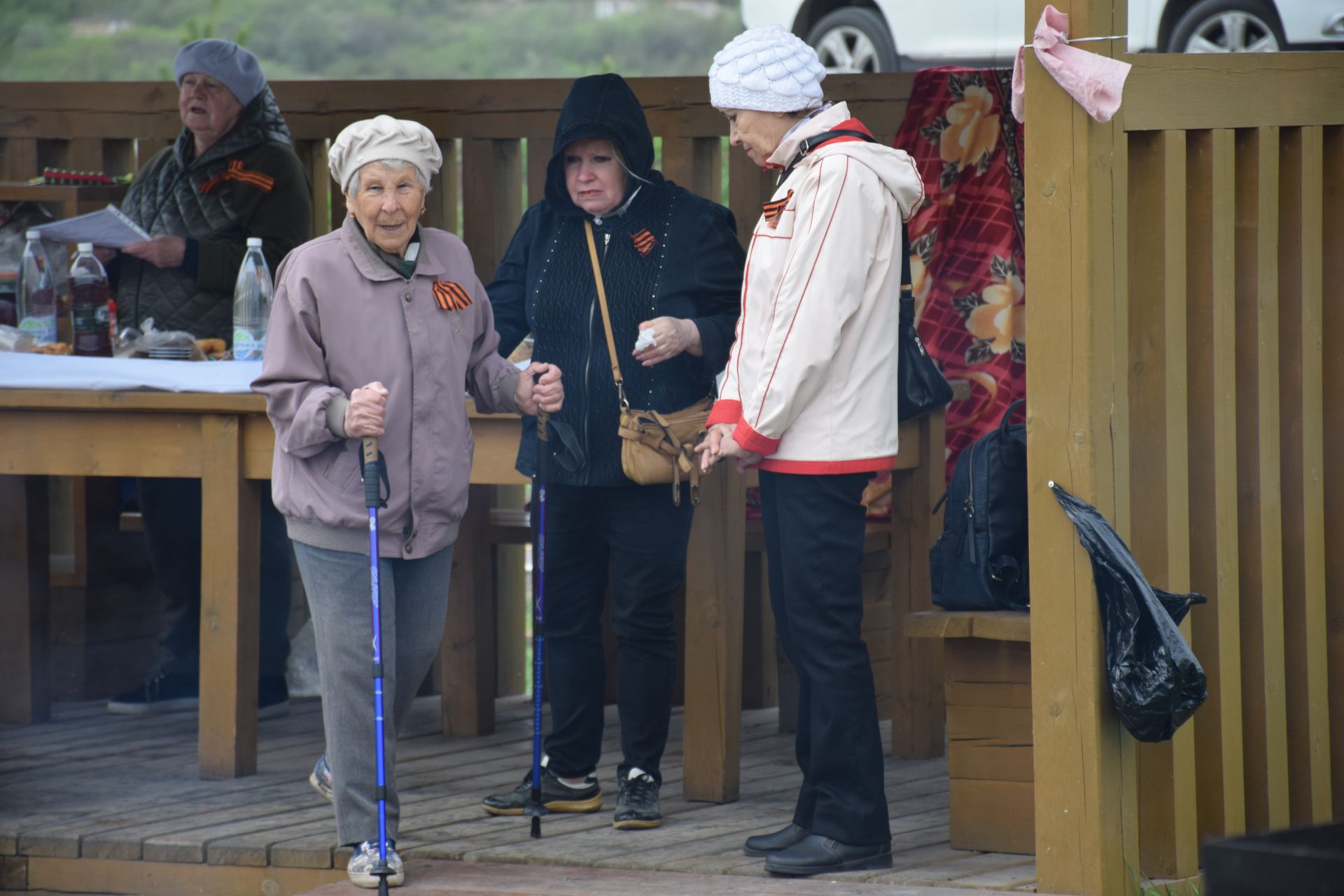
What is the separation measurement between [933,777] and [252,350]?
2.16 metres

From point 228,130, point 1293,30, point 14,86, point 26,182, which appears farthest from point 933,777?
point 1293,30

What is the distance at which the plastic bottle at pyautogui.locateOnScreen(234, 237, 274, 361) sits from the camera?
4.94m

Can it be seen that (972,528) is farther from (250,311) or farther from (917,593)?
(250,311)

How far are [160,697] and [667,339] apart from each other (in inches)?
99.1

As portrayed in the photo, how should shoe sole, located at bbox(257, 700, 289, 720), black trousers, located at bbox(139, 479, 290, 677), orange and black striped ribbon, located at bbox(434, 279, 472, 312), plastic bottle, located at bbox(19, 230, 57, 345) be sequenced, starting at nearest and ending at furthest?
1. orange and black striped ribbon, located at bbox(434, 279, 472, 312)
2. plastic bottle, located at bbox(19, 230, 57, 345)
3. black trousers, located at bbox(139, 479, 290, 677)
4. shoe sole, located at bbox(257, 700, 289, 720)

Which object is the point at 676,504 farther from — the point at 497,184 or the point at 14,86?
the point at 14,86

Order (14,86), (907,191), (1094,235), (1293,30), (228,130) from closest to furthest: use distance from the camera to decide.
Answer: (1094,235), (907,191), (228,130), (14,86), (1293,30)

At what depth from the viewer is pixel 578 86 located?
4.25m

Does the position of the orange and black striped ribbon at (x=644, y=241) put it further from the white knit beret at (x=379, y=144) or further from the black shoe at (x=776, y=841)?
the black shoe at (x=776, y=841)

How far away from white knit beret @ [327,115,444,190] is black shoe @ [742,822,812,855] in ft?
5.36

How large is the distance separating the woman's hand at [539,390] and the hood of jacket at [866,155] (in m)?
0.69

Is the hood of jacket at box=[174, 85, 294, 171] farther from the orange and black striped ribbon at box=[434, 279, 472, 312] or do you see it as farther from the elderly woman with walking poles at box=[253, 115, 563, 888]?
the orange and black striped ribbon at box=[434, 279, 472, 312]

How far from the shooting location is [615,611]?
4.38 m

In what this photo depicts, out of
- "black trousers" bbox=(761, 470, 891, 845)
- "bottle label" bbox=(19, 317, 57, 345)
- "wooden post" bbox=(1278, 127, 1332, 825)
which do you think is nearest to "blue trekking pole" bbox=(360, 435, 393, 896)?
"black trousers" bbox=(761, 470, 891, 845)
